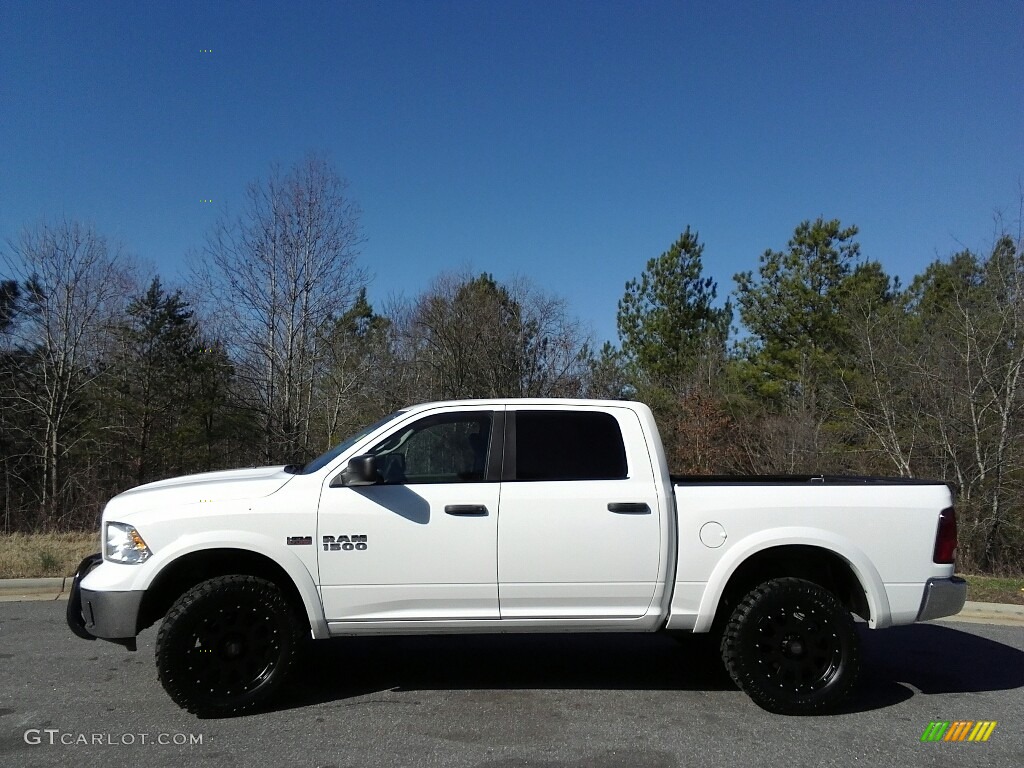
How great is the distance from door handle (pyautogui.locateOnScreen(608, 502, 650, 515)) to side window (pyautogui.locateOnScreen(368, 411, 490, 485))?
2.76ft

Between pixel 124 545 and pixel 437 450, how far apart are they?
195cm

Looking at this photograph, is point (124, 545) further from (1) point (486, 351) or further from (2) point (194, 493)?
(1) point (486, 351)

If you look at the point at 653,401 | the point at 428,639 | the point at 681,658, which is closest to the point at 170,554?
the point at 428,639

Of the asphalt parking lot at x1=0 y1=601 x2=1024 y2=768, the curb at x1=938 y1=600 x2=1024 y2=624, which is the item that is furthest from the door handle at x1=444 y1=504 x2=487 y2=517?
the curb at x1=938 y1=600 x2=1024 y2=624

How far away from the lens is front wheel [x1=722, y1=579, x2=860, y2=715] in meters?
4.71

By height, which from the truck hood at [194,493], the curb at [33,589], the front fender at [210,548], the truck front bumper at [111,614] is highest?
the truck hood at [194,493]

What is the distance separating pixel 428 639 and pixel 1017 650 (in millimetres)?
4931

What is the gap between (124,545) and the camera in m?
4.59

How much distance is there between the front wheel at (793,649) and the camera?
4.71 meters

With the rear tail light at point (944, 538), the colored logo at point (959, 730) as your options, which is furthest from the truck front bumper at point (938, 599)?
the colored logo at point (959, 730)

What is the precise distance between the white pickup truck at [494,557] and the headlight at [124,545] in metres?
0.01

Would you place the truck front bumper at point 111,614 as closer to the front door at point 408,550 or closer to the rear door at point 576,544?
the front door at point 408,550

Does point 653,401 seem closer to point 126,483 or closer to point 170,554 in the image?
point 126,483

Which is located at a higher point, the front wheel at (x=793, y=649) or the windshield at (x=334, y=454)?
the windshield at (x=334, y=454)
